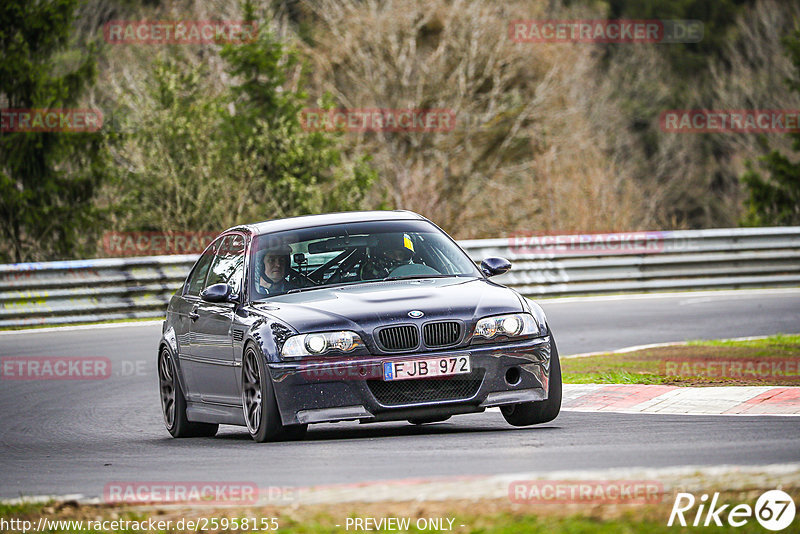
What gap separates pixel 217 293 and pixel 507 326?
7.21 feet

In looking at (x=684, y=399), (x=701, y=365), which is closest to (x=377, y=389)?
(x=684, y=399)

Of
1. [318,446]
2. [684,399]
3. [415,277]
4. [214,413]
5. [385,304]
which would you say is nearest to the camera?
[318,446]

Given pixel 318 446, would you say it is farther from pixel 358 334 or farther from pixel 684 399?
pixel 684 399

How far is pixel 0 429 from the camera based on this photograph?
461 inches

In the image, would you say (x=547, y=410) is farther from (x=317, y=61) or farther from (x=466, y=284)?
(x=317, y=61)

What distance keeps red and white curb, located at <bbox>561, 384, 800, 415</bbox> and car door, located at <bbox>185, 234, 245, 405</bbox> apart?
8.72 feet

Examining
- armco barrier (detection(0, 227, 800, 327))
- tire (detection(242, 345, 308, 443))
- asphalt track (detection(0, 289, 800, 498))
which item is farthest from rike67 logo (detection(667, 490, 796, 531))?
armco barrier (detection(0, 227, 800, 327))

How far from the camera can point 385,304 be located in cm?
902

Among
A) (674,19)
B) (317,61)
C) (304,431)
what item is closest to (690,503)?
(304,431)

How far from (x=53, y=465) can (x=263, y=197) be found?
22.3 m

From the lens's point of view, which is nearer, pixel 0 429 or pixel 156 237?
pixel 0 429

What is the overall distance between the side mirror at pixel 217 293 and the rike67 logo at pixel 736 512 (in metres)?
4.93

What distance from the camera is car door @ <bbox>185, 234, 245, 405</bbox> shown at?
391 inches

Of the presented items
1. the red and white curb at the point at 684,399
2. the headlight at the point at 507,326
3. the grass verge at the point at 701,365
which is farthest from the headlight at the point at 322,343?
the grass verge at the point at 701,365
